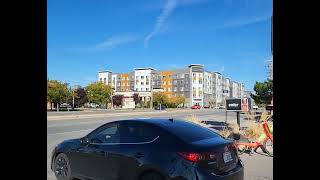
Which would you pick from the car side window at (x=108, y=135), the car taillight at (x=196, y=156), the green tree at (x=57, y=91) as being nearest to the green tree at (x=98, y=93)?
the green tree at (x=57, y=91)

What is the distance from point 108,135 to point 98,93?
9948 cm

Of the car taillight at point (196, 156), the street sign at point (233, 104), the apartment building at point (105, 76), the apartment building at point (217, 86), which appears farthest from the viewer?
the apartment building at point (217, 86)

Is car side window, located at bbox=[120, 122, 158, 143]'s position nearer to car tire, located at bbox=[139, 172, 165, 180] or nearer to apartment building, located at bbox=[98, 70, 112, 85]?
car tire, located at bbox=[139, 172, 165, 180]

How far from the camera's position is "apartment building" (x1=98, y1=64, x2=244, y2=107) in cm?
13150

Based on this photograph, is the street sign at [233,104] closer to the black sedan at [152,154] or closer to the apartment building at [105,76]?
the black sedan at [152,154]

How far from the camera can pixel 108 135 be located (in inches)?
264

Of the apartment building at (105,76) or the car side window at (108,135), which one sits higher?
the apartment building at (105,76)

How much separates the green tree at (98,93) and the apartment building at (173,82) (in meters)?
20.7

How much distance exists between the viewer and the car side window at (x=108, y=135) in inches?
253

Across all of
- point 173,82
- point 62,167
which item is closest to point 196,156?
point 62,167
